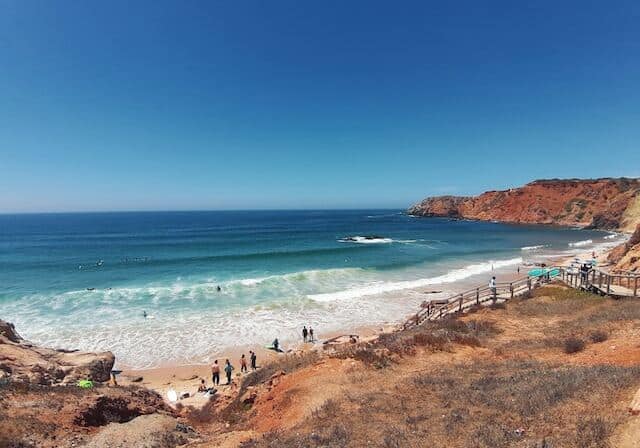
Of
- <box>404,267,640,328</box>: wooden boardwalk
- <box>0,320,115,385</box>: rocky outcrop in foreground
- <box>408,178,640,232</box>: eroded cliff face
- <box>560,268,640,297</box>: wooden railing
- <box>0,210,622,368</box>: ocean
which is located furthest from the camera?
<box>408,178,640,232</box>: eroded cliff face

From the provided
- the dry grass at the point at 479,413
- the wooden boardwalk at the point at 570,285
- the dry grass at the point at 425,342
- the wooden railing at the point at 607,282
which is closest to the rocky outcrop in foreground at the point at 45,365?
the dry grass at the point at 479,413

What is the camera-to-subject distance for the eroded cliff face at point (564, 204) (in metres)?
84.5

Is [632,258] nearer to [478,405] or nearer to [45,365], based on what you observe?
[478,405]

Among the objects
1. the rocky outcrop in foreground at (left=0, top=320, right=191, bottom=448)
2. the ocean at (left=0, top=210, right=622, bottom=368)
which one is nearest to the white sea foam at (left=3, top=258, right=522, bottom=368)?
the ocean at (left=0, top=210, right=622, bottom=368)

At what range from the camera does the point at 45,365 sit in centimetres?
1309

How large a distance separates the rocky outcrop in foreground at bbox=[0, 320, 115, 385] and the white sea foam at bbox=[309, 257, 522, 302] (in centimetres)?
1670

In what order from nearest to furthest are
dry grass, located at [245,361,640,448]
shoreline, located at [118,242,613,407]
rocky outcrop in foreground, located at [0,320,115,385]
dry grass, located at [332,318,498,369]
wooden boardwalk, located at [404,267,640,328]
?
dry grass, located at [245,361,640,448] → rocky outcrop in foreground, located at [0,320,115,385] → dry grass, located at [332,318,498,369] → shoreline, located at [118,242,613,407] → wooden boardwalk, located at [404,267,640,328]

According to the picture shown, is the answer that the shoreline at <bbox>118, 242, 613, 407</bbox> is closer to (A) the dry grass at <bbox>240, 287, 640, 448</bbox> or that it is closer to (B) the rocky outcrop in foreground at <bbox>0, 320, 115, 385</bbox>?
(B) the rocky outcrop in foreground at <bbox>0, 320, 115, 385</bbox>

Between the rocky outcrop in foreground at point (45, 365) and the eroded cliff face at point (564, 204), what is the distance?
95946mm

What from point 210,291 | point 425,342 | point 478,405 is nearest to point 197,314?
point 210,291

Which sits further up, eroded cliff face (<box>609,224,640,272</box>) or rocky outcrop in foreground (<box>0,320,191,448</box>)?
eroded cliff face (<box>609,224,640,272</box>)

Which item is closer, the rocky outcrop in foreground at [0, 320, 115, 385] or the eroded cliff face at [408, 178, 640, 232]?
the rocky outcrop in foreground at [0, 320, 115, 385]

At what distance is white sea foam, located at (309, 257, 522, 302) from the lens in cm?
3014

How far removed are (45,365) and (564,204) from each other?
409 ft
